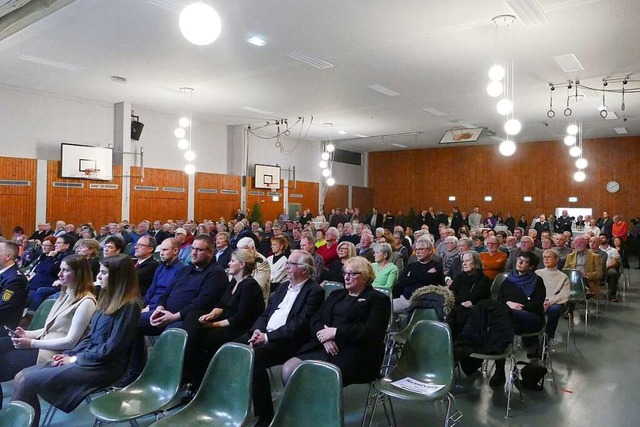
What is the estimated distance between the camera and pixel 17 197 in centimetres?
1068

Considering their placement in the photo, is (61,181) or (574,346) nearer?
(574,346)

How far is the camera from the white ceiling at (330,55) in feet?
19.5

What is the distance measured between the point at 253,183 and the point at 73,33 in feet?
29.2

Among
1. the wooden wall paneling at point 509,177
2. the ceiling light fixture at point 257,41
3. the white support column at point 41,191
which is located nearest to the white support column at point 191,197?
the white support column at point 41,191

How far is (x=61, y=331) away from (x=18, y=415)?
142 cm

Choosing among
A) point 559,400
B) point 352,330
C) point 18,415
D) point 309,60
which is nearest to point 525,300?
point 559,400

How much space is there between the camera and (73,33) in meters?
6.95

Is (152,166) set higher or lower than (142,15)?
lower

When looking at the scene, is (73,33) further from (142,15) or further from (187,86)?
(187,86)

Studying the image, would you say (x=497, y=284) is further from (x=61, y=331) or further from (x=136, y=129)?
(x=136, y=129)

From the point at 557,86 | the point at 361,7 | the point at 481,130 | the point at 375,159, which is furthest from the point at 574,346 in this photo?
the point at 375,159

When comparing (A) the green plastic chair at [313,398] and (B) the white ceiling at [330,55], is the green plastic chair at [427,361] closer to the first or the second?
(A) the green plastic chair at [313,398]

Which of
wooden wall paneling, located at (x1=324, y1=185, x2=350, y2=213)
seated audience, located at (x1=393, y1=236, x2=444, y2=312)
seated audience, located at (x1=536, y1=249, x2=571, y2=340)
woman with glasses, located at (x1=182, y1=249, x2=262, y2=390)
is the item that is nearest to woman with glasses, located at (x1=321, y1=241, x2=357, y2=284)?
seated audience, located at (x1=393, y1=236, x2=444, y2=312)

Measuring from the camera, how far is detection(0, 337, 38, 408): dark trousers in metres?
Answer: 2.99
